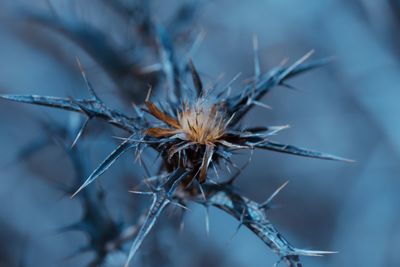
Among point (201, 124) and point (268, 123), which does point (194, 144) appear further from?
point (268, 123)

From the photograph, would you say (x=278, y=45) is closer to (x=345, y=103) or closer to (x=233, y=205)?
(x=345, y=103)

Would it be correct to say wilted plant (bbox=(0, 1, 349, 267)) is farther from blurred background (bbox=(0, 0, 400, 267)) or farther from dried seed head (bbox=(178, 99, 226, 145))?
blurred background (bbox=(0, 0, 400, 267))

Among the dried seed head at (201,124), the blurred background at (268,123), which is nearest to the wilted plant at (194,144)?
the dried seed head at (201,124)

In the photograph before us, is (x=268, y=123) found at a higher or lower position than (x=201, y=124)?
higher

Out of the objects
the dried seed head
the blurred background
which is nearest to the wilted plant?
the dried seed head

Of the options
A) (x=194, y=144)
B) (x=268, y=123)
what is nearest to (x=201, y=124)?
(x=194, y=144)

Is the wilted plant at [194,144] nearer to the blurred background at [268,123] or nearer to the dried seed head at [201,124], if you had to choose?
the dried seed head at [201,124]
